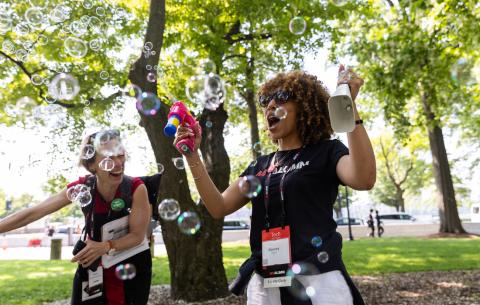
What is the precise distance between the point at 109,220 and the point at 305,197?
147 cm

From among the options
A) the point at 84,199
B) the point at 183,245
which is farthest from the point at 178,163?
the point at 183,245

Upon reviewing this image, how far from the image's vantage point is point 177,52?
9656mm

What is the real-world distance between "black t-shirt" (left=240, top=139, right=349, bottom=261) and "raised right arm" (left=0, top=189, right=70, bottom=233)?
1.68m

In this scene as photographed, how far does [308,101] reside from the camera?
2.38 metres

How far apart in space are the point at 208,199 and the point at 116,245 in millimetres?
858

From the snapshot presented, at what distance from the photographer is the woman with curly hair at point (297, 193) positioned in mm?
1962

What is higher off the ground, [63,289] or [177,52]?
[177,52]

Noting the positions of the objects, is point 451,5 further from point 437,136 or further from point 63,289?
point 437,136

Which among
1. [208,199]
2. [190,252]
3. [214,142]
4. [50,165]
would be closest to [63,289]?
[50,165]

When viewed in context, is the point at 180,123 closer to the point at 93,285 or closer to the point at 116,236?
the point at 116,236

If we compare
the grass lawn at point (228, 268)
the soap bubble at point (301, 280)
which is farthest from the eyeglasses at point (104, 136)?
the grass lawn at point (228, 268)

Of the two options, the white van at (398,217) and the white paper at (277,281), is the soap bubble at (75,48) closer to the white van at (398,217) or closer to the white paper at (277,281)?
the white paper at (277,281)

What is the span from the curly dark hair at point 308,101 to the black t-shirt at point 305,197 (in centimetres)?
9

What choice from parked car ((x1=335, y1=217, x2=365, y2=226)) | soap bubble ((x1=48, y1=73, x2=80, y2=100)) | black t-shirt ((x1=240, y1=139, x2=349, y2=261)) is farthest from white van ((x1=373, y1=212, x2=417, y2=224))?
black t-shirt ((x1=240, y1=139, x2=349, y2=261))
